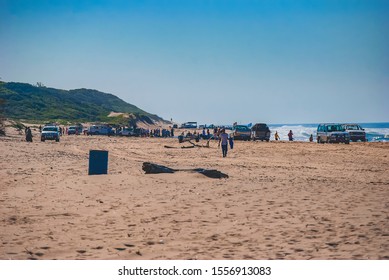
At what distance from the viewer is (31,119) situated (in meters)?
88.1

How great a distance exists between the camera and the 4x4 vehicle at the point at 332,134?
40.3 m

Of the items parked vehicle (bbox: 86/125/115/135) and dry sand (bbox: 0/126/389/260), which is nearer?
dry sand (bbox: 0/126/389/260)

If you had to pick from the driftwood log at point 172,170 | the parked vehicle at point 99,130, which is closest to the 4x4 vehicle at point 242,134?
the parked vehicle at point 99,130

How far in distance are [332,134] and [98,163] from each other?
101ft

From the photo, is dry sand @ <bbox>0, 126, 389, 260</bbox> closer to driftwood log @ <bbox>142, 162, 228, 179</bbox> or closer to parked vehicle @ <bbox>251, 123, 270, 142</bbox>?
driftwood log @ <bbox>142, 162, 228, 179</bbox>

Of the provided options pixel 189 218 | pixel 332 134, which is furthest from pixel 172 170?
pixel 332 134

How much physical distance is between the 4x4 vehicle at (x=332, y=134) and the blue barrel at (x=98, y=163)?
30537mm

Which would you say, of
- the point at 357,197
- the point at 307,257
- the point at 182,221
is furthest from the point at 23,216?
the point at 357,197

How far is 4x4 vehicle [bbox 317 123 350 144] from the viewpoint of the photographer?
132 feet

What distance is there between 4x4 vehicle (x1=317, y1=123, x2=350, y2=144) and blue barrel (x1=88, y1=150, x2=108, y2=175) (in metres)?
30.5

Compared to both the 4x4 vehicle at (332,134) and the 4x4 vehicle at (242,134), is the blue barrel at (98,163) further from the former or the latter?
the 4x4 vehicle at (242,134)

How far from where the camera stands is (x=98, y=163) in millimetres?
14406

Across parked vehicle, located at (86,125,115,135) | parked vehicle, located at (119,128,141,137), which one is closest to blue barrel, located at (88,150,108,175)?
parked vehicle, located at (119,128,141,137)

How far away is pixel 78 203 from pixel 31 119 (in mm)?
84010
